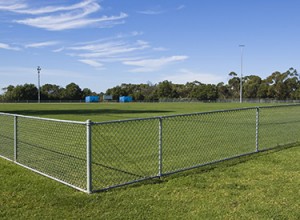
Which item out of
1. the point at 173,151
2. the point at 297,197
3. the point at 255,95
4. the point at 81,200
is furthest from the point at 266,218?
the point at 255,95

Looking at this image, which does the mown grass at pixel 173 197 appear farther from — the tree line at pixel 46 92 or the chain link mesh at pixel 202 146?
the tree line at pixel 46 92

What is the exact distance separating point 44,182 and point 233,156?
444 cm

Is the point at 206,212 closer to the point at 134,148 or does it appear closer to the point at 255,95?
the point at 134,148

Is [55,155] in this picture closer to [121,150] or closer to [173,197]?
[121,150]

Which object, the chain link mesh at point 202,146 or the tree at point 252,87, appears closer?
the chain link mesh at point 202,146

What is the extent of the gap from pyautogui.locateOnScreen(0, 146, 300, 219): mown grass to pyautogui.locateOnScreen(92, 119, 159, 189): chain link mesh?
1.90ft

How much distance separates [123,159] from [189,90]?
123 m

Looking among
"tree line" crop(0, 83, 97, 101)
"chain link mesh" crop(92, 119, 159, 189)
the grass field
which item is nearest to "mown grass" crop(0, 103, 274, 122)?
"chain link mesh" crop(92, 119, 159, 189)

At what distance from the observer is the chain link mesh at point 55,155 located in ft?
22.1

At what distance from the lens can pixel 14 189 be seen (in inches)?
224

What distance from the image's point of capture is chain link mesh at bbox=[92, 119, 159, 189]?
643 centimetres

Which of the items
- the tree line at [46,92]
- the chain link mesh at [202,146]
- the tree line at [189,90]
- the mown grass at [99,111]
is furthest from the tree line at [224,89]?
the chain link mesh at [202,146]

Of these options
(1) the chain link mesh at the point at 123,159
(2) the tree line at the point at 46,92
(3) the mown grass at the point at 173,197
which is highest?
(2) the tree line at the point at 46,92

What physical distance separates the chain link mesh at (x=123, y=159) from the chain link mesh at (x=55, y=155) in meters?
0.34
